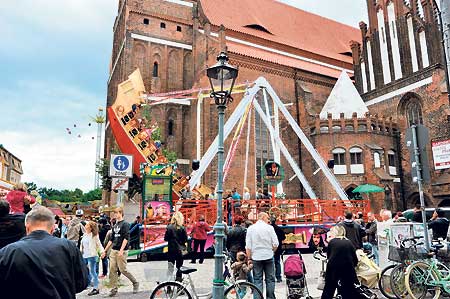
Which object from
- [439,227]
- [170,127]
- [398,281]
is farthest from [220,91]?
[170,127]

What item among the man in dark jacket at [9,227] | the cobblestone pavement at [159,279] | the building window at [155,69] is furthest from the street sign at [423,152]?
the building window at [155,69]

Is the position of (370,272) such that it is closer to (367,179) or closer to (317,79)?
(367,179)

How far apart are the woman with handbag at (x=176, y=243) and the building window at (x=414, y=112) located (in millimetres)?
24485

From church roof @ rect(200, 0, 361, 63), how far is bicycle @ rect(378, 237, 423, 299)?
26583mm

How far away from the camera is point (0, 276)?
2.17m

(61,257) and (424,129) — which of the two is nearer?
(61,257)

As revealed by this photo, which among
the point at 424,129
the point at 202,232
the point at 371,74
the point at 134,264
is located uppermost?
the point at 371,74

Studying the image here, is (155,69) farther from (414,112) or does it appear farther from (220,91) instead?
(220,91)

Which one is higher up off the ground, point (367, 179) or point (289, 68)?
point (289, 68)

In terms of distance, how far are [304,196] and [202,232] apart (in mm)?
17531

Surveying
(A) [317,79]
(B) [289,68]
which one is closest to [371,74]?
(A) [317,79]

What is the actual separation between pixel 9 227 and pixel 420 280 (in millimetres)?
6055

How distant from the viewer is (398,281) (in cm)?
605

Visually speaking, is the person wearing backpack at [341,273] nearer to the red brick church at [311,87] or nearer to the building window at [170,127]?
the red brick church at [311,87]
